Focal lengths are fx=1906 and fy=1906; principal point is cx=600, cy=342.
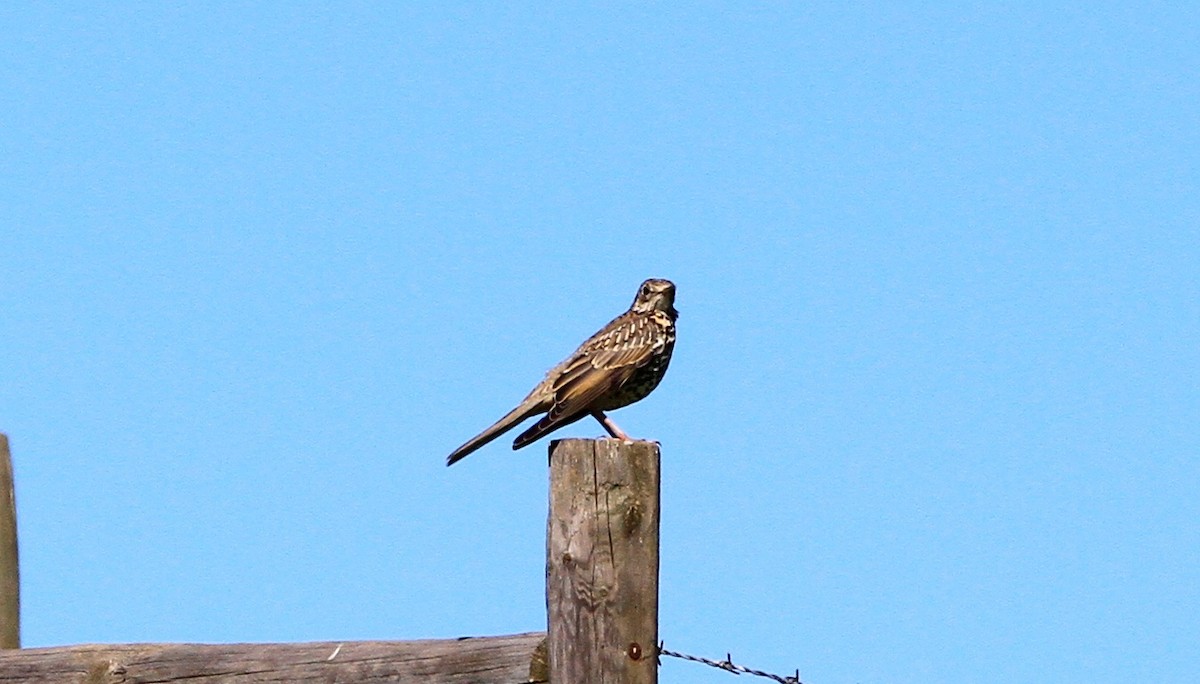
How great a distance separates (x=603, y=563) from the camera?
4875 millimetres

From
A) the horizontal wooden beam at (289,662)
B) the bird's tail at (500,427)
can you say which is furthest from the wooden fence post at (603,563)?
the bird's tail at (500,427)

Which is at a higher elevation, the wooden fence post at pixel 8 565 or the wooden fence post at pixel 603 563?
the wooden fence post at pixel 8 565

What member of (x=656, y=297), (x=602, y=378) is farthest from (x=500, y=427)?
(x=656, y=297)

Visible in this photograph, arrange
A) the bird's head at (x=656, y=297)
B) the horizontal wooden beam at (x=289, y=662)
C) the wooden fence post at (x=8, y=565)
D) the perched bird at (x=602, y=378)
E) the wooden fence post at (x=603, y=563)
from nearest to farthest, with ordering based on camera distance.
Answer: the wooden fence post at (x=603, y=563) < the horizontal wooden beam at (x=289, y=662) < the wooden fence post at (x=8, y=565) < the perched bird at (x=602, y=378) < the bird's head at (x=656, y=297)

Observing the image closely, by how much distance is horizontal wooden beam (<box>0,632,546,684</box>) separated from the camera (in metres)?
4.98

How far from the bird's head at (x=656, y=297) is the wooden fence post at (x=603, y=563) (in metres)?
4.00

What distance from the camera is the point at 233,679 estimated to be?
17.9 feet

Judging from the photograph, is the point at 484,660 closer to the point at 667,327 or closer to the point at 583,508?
the point at 583,508

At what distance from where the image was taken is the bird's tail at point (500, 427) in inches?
281

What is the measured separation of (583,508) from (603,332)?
351cm

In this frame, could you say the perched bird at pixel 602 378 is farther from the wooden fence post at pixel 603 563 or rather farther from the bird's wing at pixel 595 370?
the wooden fence post at pixel 603 563

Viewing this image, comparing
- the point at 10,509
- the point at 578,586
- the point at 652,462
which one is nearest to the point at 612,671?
the point at 578,586

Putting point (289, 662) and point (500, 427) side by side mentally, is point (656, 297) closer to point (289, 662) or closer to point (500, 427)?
point (500, 427)

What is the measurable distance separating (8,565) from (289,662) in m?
2.02
